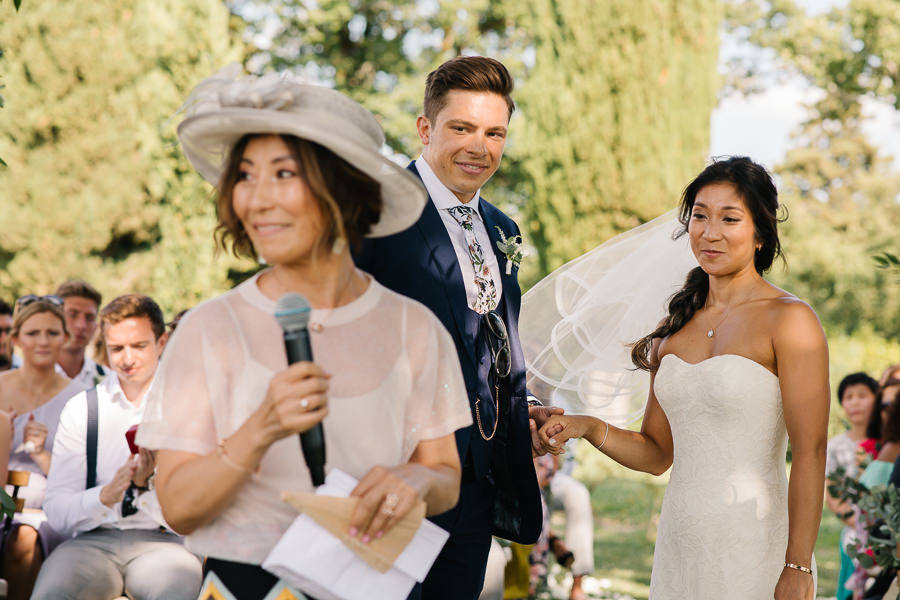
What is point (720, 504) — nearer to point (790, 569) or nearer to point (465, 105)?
point (790, 569)

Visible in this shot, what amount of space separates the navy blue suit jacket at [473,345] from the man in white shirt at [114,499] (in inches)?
71.8

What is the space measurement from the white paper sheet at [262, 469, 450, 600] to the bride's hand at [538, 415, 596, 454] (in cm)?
159

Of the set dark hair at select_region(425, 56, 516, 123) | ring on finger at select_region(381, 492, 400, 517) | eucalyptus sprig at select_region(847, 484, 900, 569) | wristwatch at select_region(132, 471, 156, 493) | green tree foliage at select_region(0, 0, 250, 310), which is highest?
green tree foliage at select_region(0, 0, 250, 310)

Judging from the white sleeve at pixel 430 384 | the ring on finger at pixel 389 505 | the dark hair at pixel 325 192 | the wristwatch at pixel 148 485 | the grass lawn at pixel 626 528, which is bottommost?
the grass lawn at pixel 626 528

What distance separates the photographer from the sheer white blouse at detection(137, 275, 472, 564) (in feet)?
6.48

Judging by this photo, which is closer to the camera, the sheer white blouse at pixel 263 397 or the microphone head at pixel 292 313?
the microphone head at pixel 292 313

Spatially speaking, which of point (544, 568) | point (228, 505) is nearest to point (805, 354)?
point (228, 505)

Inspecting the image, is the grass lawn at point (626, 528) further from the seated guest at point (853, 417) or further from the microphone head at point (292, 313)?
the microphone head at point (292, 313)

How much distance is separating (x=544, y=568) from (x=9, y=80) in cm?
1171

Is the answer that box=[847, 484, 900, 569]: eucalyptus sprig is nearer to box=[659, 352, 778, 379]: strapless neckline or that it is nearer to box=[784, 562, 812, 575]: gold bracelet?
box=[784, 562, 812, 575]: gold bracelet

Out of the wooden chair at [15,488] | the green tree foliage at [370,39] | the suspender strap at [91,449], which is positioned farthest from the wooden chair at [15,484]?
the green tree foliage at [370,39]

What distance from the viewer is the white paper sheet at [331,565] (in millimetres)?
1934

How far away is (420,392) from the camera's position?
2.20 meters

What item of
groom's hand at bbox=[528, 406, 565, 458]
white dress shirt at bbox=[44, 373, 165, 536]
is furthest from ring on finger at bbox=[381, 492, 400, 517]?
white dress shirt at bbox=[44, 373, 165, 536]
